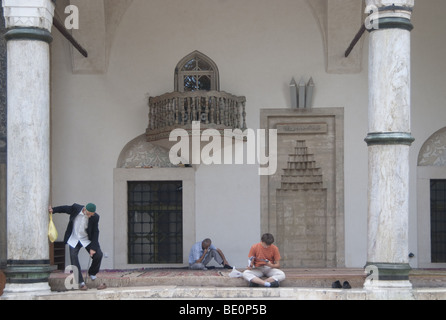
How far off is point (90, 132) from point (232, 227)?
2749mm

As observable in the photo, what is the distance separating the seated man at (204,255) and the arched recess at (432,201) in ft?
10.4

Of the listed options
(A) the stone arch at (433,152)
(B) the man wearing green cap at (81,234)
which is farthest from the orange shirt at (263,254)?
(A) the stone arch at (433,152)

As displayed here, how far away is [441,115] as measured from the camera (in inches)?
506

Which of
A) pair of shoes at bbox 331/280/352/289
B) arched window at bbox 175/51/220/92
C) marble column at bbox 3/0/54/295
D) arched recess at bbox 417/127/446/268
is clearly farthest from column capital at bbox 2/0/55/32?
arched recess at bbox 417/127/446/268

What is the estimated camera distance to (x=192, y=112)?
1203cm

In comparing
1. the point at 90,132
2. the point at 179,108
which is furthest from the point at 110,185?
the point at 179,108

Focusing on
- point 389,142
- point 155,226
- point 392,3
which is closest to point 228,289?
point 389,142

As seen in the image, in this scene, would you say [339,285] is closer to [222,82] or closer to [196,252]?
[196,252]

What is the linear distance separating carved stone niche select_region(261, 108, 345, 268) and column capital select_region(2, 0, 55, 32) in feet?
14.8

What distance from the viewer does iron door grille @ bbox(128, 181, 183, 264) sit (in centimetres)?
1282

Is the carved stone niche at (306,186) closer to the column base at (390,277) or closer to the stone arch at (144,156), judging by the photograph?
the stone arch at (144,156)
